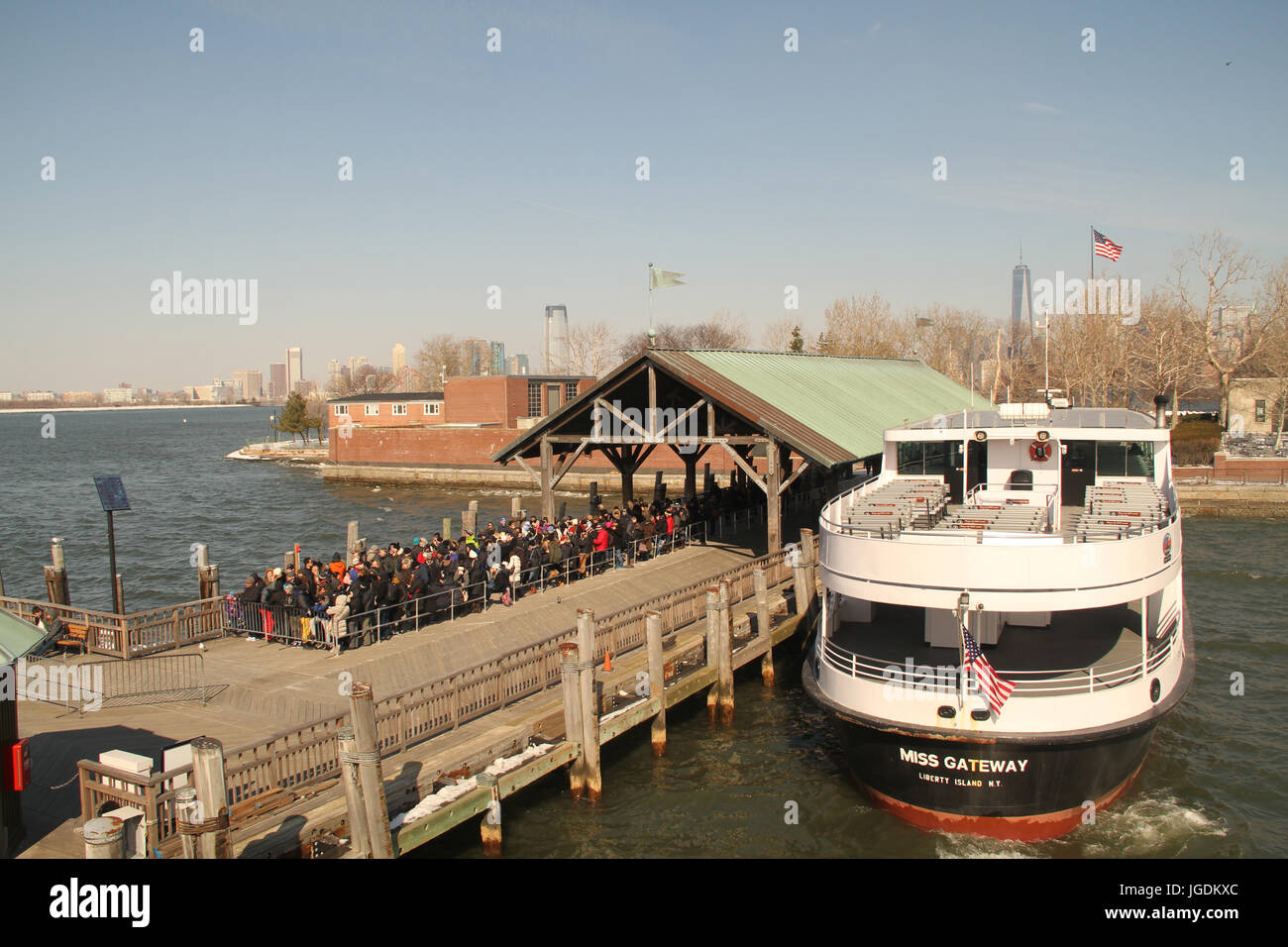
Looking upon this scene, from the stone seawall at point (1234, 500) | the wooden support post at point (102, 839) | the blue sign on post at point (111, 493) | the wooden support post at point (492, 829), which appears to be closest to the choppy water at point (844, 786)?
the wooden support post at point (492, 829)

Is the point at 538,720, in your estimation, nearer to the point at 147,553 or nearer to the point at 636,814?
the point at 636,814

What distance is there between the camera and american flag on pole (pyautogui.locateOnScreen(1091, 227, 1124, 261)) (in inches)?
1281

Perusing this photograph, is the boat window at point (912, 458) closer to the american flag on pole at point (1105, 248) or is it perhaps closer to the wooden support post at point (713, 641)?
the wooden support post at point (713, 641)

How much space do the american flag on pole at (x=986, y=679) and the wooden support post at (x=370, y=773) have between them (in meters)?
7.59

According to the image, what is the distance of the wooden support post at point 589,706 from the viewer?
45.9 ft

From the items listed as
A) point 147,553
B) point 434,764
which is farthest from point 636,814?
point 147,553

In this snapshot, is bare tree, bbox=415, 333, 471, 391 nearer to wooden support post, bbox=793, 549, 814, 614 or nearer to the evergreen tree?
the evergreen tree

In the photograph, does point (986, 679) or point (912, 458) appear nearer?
point (986, 679)

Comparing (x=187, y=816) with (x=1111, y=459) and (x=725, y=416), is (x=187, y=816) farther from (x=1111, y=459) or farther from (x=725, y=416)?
(x=725, y=416)

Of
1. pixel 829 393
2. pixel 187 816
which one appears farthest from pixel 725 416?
pixel 187 816

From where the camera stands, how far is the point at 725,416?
29.5m

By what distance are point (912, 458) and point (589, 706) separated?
9.82m

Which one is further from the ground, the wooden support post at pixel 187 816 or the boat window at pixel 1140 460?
the boat window at pixel 1140 460
